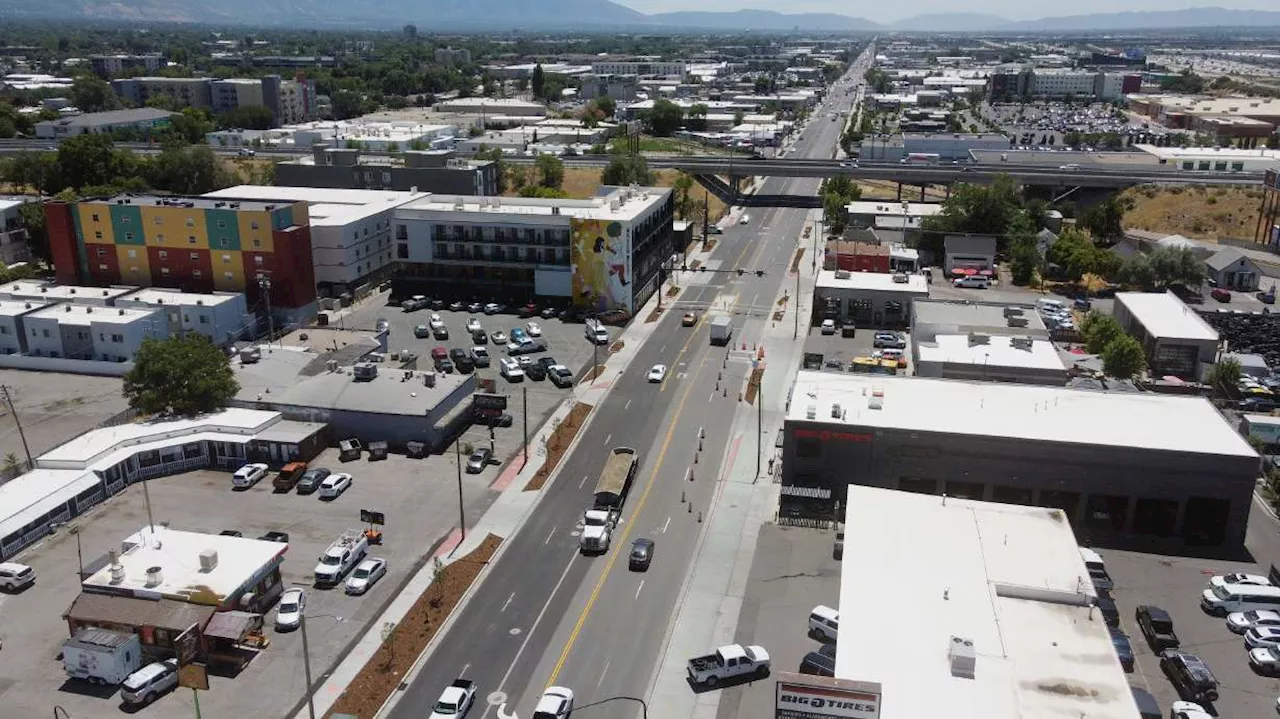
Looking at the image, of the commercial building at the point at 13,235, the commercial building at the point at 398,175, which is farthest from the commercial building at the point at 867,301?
the commercial building at the point at 13,235

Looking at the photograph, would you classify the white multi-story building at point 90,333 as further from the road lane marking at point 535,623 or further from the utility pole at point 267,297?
the road lane marking at point 535,623

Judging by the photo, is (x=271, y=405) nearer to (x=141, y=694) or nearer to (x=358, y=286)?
(x=141, y=694)

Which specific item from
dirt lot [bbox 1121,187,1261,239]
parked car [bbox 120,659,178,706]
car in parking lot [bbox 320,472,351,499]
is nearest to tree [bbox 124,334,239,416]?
car in parking lot [bbox 320,472,351,499]

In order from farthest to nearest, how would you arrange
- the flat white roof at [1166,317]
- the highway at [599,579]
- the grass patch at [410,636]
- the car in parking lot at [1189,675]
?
1. the flat white roof at [1166,317]
2. the highway at [599,579]
3. the grass patch at [410,636]
4. the car in parking lot at [1189,675]

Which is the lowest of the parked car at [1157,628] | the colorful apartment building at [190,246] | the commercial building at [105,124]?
the parked car at [1157,628]

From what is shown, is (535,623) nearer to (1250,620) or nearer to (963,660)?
(963,660)

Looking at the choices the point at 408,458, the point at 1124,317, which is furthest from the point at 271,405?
the point at 1124,317

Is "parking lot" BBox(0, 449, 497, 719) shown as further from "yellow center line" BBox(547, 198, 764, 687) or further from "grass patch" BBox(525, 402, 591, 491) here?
"yellow center line" BBox(547, 198, 764, 687)
